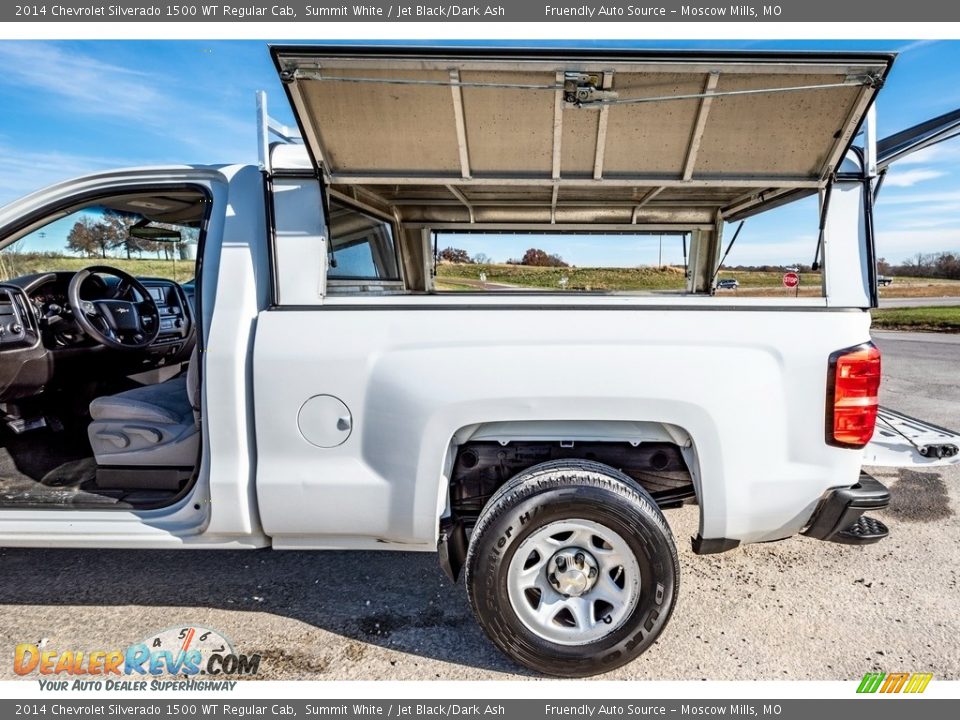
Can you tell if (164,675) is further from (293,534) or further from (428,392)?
(428,392)

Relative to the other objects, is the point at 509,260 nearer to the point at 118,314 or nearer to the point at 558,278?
the point at 558,278

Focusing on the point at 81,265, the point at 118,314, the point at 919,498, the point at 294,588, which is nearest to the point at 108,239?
the point at 81,265

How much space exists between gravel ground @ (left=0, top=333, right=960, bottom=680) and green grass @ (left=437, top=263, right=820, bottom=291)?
1958 mm

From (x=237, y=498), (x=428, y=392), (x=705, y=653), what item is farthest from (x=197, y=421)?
(x=705, y=653)

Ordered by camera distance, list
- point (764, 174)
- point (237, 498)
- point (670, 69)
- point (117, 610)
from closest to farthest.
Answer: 1. point (670, 69)
2. point (237, 498)
3. point (764, 174)
4. point (117, 610)

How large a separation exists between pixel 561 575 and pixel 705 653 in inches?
30.8

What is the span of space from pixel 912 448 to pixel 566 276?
8.18 feet

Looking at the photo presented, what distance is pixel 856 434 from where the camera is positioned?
2.19 metres

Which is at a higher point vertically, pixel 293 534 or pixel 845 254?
pixel 845 254

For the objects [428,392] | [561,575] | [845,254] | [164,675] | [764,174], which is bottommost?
[164,675]

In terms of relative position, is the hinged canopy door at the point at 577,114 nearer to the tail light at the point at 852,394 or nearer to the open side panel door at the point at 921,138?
the open side panel door at the point at 921,138

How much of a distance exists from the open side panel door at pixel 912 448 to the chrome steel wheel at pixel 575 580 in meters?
1.38

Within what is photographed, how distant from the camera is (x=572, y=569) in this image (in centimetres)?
229

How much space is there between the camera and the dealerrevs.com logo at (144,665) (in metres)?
2.30
